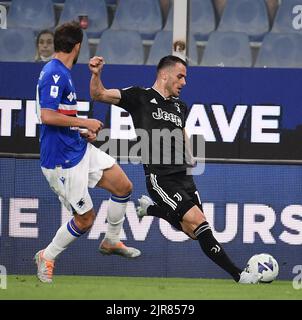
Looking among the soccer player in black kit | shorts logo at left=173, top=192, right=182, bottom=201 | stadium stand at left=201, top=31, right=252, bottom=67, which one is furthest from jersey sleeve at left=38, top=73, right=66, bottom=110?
stadium stand at left=201, top=31, right=252, bottom=67

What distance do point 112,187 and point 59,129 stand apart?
758mm

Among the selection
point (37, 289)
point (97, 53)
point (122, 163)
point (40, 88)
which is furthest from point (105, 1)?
point (37, 289)

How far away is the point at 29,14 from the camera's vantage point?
1270 centimetres

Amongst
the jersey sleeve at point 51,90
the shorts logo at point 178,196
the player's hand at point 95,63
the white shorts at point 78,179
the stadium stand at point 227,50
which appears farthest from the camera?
the stadium stand at point 227,50

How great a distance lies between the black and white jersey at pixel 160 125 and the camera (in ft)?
36.0

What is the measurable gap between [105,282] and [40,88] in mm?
2382

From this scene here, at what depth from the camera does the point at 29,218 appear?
12391 mm

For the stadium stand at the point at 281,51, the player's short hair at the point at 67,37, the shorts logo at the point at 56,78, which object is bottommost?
the shorts logo at the point at 56,78

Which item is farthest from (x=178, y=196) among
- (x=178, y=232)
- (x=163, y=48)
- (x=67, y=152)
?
(x=163, y=48)

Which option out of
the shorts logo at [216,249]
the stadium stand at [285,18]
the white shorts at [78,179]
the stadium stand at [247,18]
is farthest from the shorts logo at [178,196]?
the stadium stand at [285,18]

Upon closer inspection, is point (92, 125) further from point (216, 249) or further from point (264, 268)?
point (264, 268)

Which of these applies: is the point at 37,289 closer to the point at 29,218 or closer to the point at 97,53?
the point at 29,218

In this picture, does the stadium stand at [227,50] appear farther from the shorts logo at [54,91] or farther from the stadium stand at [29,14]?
the shorts logo at [54,91]

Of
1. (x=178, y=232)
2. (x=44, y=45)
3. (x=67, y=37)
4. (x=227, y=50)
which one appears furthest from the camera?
(x=227, y=50)
